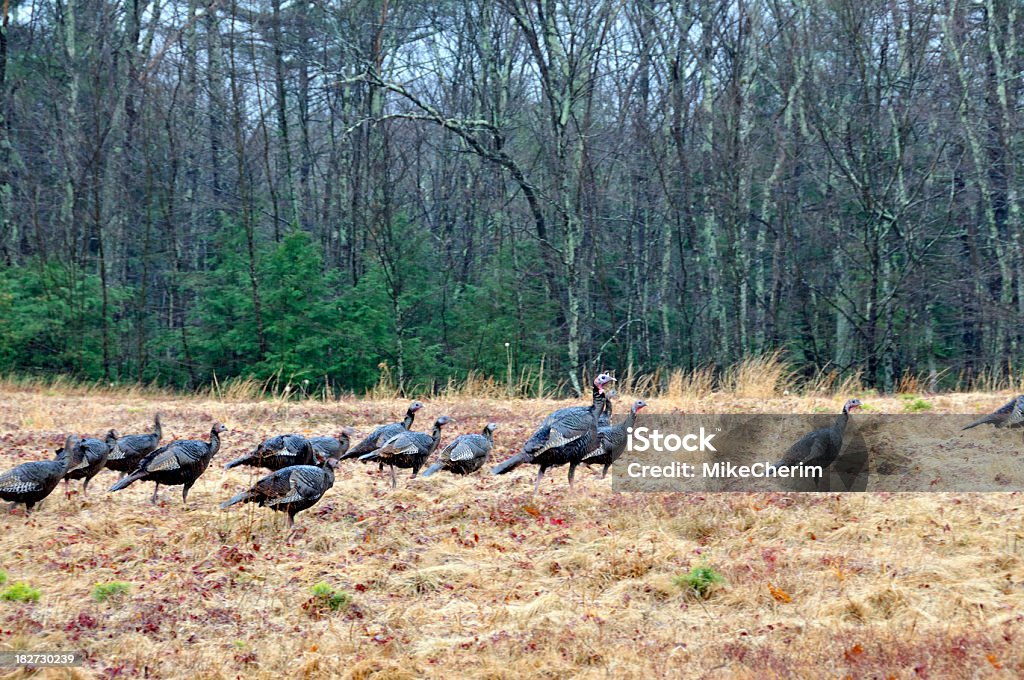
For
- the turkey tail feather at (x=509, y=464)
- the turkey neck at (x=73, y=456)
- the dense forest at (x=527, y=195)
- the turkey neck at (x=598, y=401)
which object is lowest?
the turkey tail feather at (x=509, y=464)

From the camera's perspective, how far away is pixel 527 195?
22.8 m

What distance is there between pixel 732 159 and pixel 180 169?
18.2 m

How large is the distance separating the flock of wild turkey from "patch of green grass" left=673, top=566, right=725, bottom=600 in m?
2.49

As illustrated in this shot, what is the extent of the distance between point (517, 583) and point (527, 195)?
1656cm

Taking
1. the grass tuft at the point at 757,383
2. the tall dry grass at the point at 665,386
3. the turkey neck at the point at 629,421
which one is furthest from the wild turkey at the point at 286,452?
the grass tuft at the point at 757,383

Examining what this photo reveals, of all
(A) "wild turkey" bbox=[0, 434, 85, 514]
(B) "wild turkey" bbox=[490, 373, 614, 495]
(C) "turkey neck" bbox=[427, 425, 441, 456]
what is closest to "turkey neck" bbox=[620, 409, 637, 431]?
(B) "wild turkey" bbox=[490, 373, 614, 495]

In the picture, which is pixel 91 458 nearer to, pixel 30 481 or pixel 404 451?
pixel 30 481

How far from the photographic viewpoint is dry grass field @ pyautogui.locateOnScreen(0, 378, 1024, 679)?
571 centimetres

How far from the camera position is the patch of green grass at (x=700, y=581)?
22.4 feet

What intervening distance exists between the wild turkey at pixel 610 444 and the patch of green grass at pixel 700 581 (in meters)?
2.83

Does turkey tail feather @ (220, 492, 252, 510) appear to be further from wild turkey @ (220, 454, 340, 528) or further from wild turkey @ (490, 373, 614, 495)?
wild turkey @ (490, 373, 614, 495)

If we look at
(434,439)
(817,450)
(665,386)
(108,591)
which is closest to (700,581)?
(817,450)

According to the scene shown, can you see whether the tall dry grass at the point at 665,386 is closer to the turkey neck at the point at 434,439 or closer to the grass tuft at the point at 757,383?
the grass tuft at the point at 757,383

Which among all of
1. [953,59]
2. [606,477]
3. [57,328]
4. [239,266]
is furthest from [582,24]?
[57,328]
